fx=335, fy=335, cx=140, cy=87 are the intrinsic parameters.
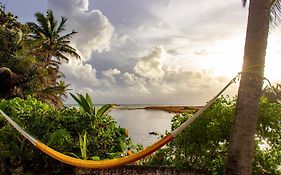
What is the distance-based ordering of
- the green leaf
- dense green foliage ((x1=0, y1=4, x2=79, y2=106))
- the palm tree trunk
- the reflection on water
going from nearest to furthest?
the palm tree trunk < the green leaf < dense green foliage ((x1=0, y1=4, x2=79, y2=106)) < the reflection on water

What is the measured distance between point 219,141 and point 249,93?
65.9 inches

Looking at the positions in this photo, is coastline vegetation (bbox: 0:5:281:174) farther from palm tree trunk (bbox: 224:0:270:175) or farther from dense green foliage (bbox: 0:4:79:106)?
dense green foliage (bbox: 0:4:79:106)

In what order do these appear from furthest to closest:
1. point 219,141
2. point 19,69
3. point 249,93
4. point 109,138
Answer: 1. point 19,69
2. point 109,138
3. point 219,141
4. point 249,93

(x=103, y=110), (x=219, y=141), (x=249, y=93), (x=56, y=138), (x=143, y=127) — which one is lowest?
(x=143, y=127)

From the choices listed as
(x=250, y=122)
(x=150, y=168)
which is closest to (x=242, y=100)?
(x=250, y=122)

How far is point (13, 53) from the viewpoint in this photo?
15.1 metres

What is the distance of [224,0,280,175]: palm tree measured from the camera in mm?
4039

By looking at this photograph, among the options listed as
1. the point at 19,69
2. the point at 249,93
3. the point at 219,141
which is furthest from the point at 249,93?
the point at 19,69

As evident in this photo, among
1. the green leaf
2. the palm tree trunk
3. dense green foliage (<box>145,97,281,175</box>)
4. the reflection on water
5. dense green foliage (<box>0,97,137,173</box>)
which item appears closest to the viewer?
the palm tree trunk

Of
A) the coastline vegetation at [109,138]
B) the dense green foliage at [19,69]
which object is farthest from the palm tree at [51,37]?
the coastline vegetation at [109,138]

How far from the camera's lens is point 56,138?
6.66 meters

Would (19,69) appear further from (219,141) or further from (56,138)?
(219,141)

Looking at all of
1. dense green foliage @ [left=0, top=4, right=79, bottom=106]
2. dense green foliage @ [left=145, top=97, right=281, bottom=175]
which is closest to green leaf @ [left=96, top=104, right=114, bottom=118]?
dense green foliage @ [left=145, top=97, right=281, bottom=175]

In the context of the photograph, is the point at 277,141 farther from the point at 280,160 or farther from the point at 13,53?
the point at 13,53
